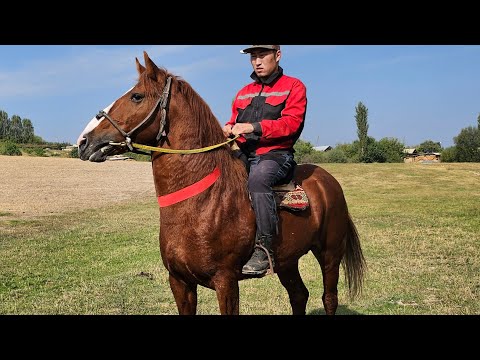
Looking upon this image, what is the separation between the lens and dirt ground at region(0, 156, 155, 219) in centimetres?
2266

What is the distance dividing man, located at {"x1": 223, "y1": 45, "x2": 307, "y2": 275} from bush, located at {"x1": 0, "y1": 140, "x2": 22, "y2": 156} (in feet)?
149

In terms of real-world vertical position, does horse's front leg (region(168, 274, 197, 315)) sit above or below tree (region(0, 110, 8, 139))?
below

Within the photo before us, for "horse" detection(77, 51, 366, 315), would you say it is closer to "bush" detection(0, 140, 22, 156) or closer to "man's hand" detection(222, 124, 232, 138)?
"man's hand" detection(222, 124, 232, 138)

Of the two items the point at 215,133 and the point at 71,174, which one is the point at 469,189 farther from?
the point at 215,133

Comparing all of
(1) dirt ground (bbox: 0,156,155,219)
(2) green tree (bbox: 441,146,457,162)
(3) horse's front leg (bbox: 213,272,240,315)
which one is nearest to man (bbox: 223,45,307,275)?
(3) horse's front leg (bbox: 213,272,240,315)

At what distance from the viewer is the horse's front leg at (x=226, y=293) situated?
13.9 feet

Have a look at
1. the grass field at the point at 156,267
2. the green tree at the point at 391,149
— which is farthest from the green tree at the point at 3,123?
the green tree at the point at 391,149

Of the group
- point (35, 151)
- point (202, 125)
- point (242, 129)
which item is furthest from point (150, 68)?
point (35, 151)

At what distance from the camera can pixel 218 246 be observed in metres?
4.28

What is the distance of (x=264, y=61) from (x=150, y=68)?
3.72 ft

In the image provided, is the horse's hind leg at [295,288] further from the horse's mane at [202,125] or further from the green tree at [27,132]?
the green tree at [27,132]

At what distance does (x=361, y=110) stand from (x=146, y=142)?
1582 inches

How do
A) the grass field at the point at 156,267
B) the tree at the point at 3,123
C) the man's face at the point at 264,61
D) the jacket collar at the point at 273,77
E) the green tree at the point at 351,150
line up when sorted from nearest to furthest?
the man's face at the point at 264,61, the jacket collar at the point at 273,77, the grass field at the point at 156,267, the tree at the point at 3,123, the green tree at the point at 351,150

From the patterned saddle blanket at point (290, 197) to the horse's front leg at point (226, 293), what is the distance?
94 cm
